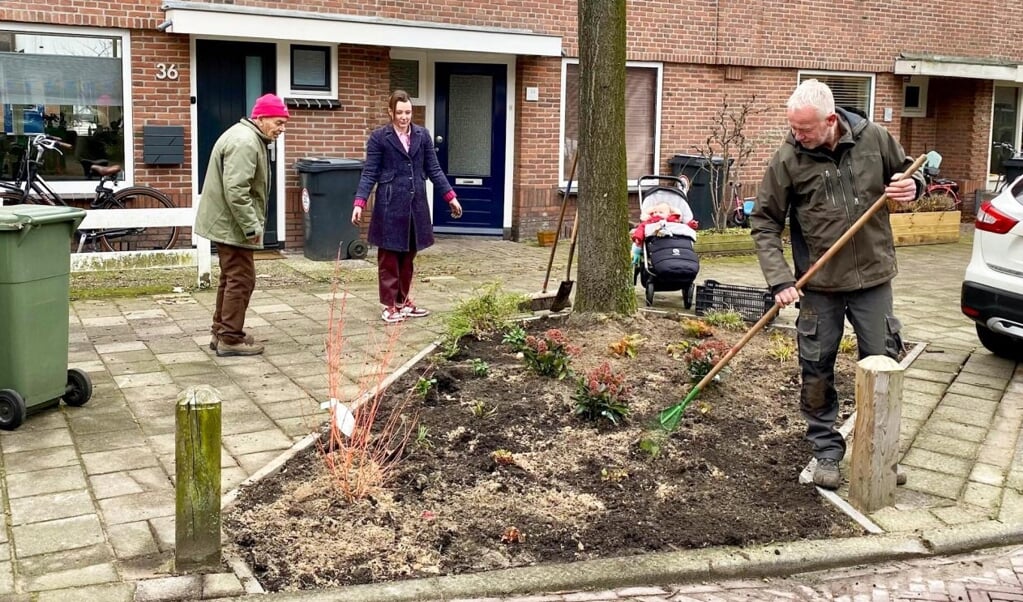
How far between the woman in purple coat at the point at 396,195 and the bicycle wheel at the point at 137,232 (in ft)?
13.3

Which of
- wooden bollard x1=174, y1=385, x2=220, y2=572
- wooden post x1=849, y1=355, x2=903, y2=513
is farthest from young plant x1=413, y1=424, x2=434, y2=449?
wooden post x1=849, y1=355, x2=903, y2=513

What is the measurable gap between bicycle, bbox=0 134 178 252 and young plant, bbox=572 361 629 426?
698cm

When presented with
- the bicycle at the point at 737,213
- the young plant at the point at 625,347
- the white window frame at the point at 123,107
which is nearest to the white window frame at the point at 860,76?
the bicycle at the point at 737,213

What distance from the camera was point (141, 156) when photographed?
1245 cm

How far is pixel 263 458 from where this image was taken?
18.7 ft

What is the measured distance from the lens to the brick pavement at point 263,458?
4422mm

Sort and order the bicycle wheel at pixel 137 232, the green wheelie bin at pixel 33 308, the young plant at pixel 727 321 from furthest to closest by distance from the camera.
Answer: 1. the bicycle wheel at pixel 137 232
2. the young plant at pixel 727 321
3. the green wheelie bin at pixel 33 308

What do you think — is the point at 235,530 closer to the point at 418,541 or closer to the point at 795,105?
the point at 418,541

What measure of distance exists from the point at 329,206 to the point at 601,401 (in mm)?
7335

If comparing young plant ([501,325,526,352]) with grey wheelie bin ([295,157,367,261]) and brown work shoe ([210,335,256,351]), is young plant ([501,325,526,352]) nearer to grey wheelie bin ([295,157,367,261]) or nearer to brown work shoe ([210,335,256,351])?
brown work shoe ([210,335,256,351])

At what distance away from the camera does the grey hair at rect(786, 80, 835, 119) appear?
196 inches

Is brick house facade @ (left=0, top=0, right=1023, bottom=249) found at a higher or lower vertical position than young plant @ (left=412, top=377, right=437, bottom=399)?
higher

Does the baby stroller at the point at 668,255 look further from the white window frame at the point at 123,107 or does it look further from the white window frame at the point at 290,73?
the white window frame at the point at 123,107

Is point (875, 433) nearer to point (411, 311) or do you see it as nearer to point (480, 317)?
point (480, 317)
